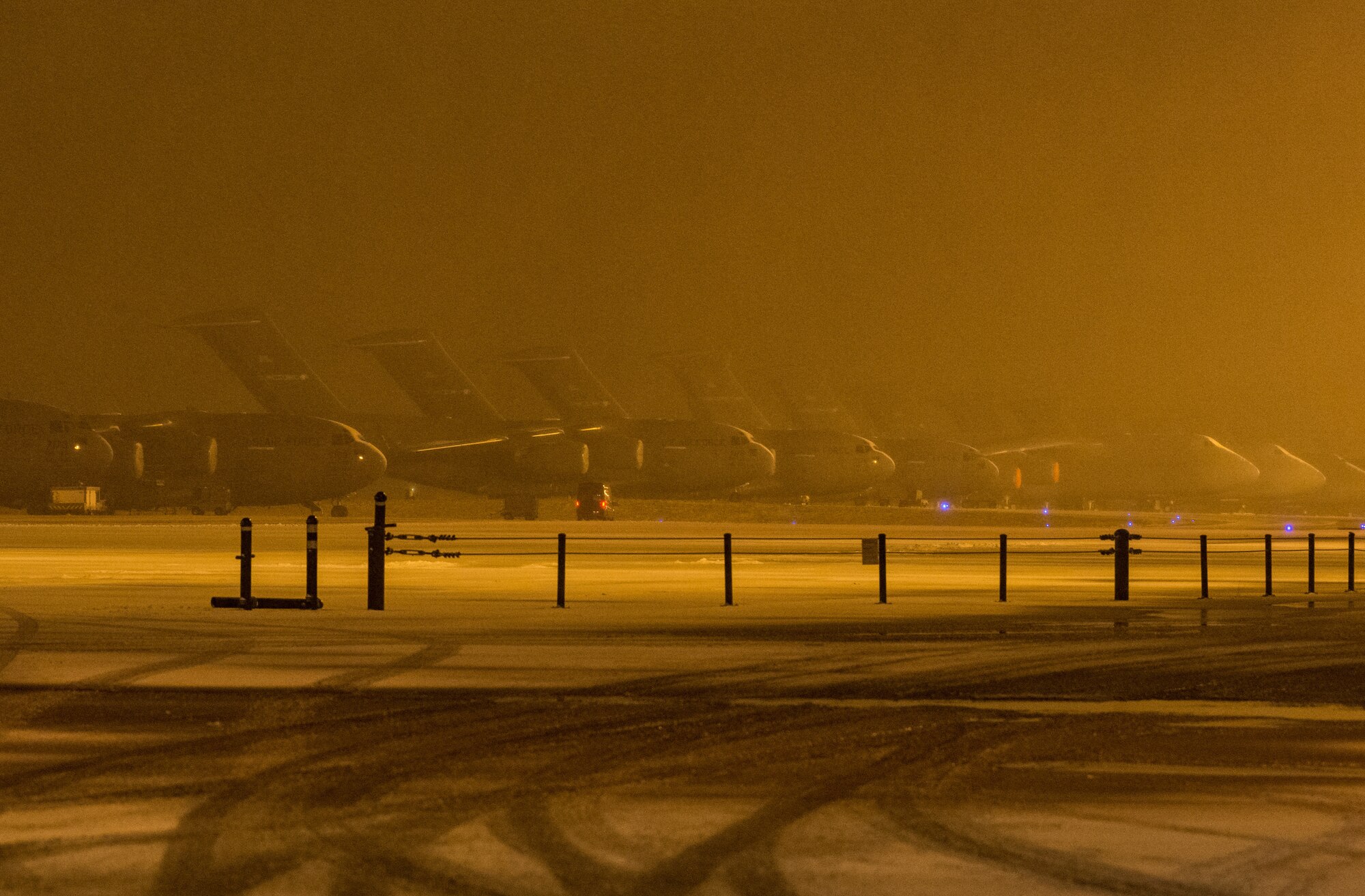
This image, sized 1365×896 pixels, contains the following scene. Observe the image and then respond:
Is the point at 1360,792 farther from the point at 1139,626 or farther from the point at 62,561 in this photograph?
the point at 62,561

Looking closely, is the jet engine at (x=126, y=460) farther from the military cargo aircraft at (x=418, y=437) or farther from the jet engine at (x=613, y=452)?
the jet engine at (x=613, y=452)

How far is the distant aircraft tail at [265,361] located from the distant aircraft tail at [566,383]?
16465 mm

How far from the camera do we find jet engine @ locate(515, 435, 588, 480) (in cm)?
7456

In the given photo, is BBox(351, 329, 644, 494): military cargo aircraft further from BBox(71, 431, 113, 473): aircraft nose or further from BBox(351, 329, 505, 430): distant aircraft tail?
BBox(71, 431, 113, 473): aircraft nose

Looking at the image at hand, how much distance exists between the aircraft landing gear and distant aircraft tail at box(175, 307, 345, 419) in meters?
9.90

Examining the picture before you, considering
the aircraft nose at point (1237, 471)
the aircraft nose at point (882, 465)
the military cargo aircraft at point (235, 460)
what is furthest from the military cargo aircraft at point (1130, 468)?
the military cargo aircraft at point (235, 460)

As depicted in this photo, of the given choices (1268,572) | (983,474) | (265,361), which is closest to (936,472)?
(983,474)

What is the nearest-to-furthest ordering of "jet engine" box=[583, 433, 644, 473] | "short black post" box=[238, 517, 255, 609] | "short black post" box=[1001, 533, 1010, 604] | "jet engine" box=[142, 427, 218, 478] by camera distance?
"short black post" box=[238, 517, 255, 609], "short black post" box=[1001, 533, 1010, 604], "jet engine" box=[142, 427, 218, 478], "jet engine" box=[583, 433, 644, 473]

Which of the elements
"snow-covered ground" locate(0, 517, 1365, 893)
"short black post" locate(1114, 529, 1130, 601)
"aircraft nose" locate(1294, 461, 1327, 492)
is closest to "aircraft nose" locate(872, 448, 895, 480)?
"aircraft nose" locate(1294, 461, 1327, 492)

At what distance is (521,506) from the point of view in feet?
255

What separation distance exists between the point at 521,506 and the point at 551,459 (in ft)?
13.0

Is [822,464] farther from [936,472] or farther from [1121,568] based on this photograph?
[1121,568]

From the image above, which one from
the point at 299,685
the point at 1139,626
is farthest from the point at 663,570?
the point at 299,685

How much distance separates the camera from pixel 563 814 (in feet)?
26.1
